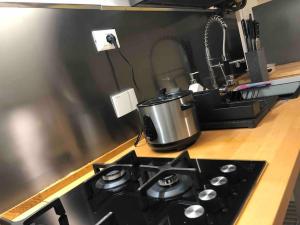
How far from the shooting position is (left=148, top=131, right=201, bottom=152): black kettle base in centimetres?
86

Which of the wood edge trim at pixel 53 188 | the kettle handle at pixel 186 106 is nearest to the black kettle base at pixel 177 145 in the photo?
the kettle handle at pixel 186 106

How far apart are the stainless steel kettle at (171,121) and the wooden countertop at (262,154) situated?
43 millimetres

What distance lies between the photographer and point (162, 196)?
Result: 58 centimetres

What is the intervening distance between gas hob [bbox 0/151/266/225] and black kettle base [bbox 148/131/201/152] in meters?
0.13

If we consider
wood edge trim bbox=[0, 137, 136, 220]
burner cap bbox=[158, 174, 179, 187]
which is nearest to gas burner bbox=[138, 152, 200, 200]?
burner cap bbox=[158, 174, 179, 187]

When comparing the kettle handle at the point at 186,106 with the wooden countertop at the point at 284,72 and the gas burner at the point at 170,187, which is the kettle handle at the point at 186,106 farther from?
the wooden countertop at the point at 284,72

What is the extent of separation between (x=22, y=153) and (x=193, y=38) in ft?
4.17

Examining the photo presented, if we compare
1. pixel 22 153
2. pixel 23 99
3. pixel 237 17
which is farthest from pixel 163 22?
pixel 237 17

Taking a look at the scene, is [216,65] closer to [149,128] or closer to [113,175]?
[149,128]

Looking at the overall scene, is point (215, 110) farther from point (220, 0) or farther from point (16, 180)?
point (220, 0)

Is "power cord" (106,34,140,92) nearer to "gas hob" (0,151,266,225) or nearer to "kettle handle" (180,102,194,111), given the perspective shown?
"kettle handle" (180,102,194,111)

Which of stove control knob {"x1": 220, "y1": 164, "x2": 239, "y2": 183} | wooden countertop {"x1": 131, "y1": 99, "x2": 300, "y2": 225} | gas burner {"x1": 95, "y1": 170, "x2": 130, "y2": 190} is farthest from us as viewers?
gas burner {"x1": 95, "y1": 170, "x2": 130, "y2": 190}

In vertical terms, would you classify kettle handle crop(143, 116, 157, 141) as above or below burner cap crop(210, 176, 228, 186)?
Result: above

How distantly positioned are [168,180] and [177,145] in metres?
0.25
